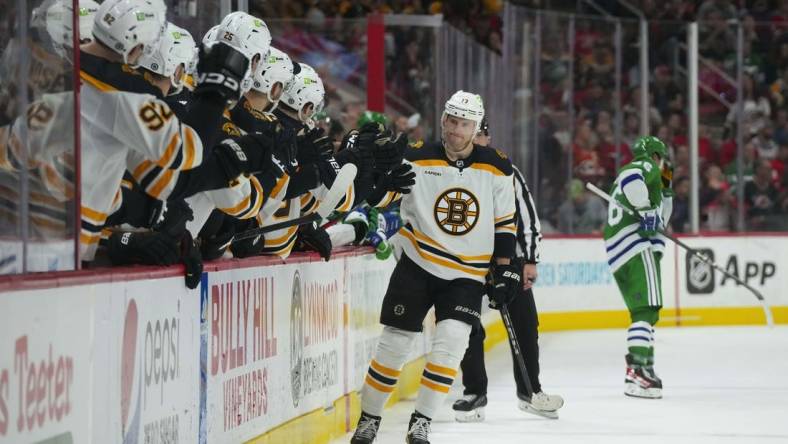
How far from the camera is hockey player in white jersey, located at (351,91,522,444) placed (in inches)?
226

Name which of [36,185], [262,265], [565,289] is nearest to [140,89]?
[36,185]

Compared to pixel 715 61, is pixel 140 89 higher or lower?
lower

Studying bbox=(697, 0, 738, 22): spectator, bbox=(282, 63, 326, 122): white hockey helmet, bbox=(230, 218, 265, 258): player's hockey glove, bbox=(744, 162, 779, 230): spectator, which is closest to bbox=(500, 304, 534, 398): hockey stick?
bbox=(282, 63, 326, 122): white hockey helmet

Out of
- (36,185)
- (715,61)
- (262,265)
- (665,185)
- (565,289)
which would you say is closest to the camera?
(36,185)

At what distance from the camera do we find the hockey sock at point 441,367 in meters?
5.71

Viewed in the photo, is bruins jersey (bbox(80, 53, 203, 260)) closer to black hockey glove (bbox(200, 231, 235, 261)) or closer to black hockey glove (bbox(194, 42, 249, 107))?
Result: black hockey glove (bbox(194, 42, 249, 107))

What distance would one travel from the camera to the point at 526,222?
7.14 meters

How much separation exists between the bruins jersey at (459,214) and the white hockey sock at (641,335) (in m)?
2.45

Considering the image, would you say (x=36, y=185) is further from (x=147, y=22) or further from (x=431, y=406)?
(x=431, y=406)

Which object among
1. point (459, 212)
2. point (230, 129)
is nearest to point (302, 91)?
point (459, 212)

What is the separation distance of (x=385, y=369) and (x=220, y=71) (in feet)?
6.90

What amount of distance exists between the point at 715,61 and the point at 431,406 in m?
8.68

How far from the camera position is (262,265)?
5.10 meters

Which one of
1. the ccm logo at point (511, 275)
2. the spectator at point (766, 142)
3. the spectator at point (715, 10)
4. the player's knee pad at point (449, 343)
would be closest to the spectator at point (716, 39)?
the spectator at point (766, 142)
